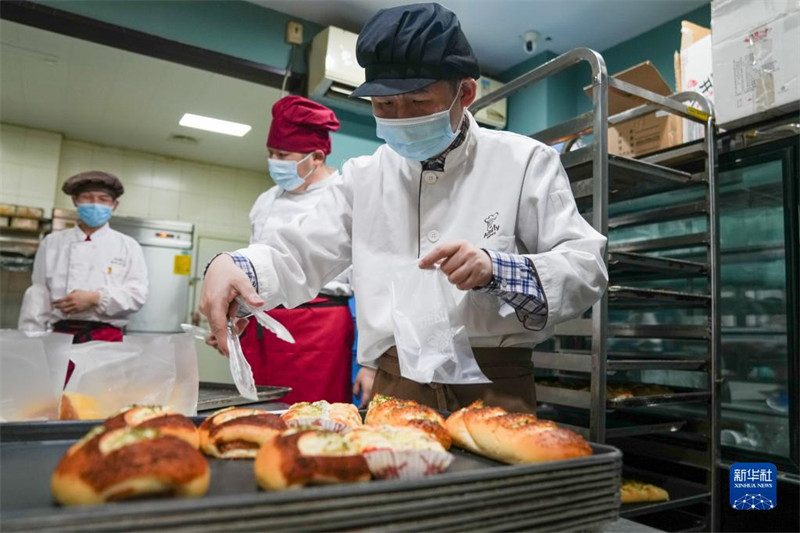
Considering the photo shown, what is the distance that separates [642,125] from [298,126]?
1547mm

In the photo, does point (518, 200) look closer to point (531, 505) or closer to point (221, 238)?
point (531, 505)

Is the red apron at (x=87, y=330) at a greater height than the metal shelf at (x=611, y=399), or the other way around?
the red apron at (x=87, y=330)

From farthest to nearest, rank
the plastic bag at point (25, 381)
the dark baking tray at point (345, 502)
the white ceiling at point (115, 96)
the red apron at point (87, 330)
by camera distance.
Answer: the white ceiling at point (115, 96) < the red apron at point (87, 330) < the plastic bag at point (25, 381) < the dark baking tray at point (345, 502)

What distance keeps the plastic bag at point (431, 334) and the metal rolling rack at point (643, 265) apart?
0.84m

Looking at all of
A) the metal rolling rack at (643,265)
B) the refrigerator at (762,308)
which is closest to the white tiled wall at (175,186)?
the metal rolling rack at (643,265)

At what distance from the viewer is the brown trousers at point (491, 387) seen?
1190 mm

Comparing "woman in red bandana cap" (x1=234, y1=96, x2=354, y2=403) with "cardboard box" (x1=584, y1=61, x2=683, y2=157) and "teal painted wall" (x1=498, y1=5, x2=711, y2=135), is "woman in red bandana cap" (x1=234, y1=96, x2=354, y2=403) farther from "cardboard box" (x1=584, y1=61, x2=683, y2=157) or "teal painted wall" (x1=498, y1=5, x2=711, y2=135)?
"teal painted wall" (x1=498, y1=5, x2=711, y2=135)

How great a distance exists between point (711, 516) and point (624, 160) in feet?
4.42

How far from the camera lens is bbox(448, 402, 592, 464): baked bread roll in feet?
2.17

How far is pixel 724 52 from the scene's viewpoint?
202cm

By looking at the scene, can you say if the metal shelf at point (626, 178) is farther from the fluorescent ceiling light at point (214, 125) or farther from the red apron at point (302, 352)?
the fluorescent ceiling light at point (214, 125)

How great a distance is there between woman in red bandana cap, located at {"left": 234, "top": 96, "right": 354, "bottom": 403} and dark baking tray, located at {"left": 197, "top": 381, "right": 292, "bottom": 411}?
71 centimetres

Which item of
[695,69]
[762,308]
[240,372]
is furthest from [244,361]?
[695,69]

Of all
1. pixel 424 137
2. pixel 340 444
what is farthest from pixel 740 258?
pixel 340 444
